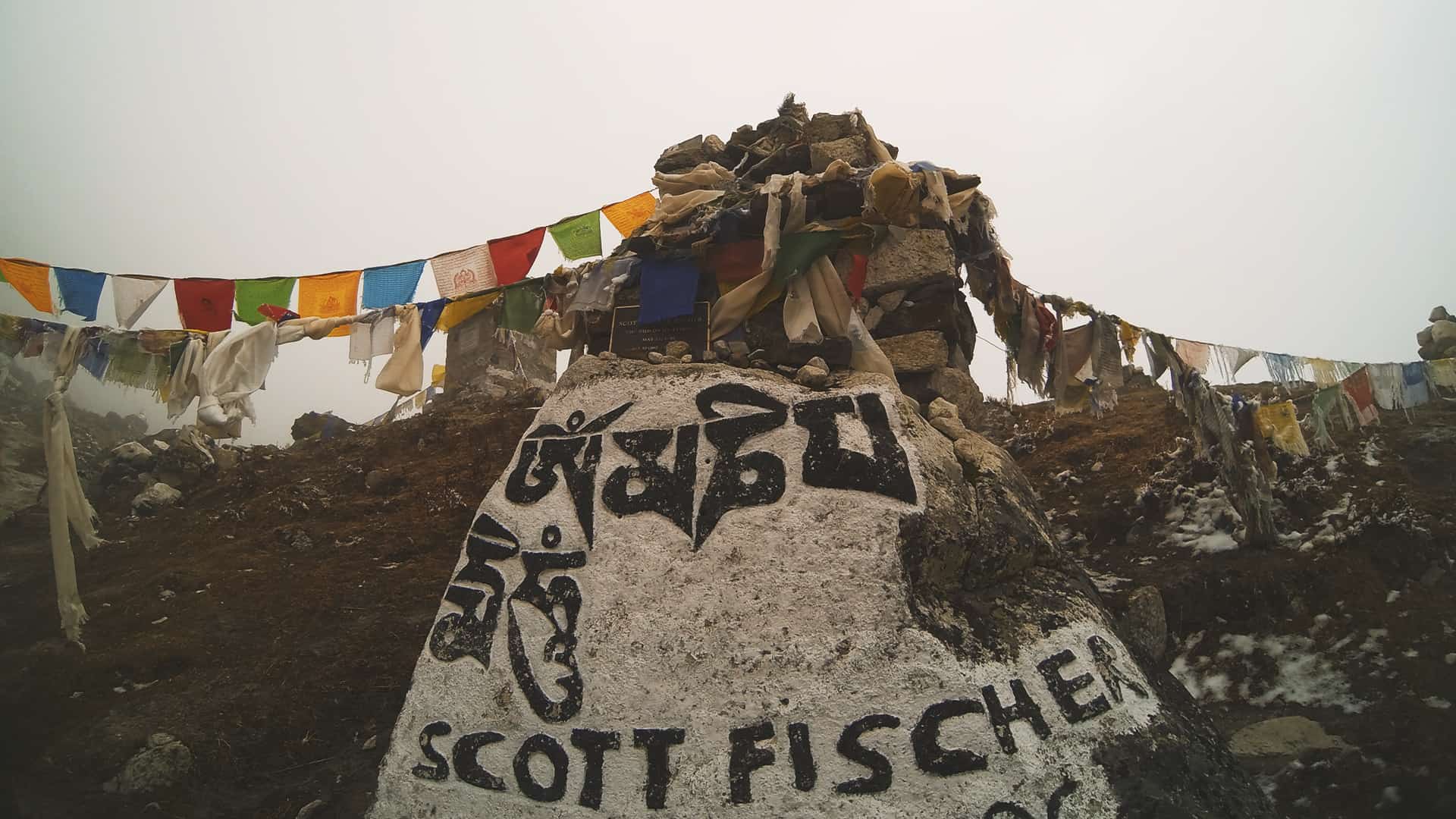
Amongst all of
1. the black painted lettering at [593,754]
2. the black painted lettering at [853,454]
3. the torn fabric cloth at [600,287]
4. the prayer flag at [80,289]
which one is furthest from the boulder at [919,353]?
the prayer flag at [80,289]

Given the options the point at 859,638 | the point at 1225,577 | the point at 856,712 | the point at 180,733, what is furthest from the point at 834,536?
the point at 1225,577

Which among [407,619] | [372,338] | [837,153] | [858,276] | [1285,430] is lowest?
[407,619]

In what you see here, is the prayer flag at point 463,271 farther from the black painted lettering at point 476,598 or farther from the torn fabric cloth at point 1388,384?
the torn fabric cloth at point 1388,384

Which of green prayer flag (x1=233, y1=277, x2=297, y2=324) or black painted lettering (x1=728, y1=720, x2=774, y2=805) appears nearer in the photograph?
black painted lettering (x1=728, y1=720, x2=774, y2=805)

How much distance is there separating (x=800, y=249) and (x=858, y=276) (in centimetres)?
47

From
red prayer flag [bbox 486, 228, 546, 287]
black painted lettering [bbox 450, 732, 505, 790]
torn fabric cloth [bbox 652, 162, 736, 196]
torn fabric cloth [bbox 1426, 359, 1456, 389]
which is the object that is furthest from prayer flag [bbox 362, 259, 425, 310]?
torn fabric cloth [bbox 1426, 359, 1456, 389]

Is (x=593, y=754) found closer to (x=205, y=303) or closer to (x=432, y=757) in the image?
(x=432, y=757)

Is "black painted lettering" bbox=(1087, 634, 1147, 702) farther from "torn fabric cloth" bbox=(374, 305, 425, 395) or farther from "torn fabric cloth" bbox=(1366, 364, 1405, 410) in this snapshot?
"torn fabric cloth" bbox=(1366, 364, 1405, 410)

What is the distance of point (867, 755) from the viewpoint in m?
2.80

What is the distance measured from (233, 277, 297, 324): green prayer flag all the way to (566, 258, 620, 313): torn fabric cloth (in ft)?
13.1

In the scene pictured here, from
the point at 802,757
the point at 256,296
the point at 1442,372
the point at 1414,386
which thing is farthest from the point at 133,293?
the point at 1442,372

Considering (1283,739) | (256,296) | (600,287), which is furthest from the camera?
(256,296)

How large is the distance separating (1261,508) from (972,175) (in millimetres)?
4704

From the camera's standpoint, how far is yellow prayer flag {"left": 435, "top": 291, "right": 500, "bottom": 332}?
7387mm
